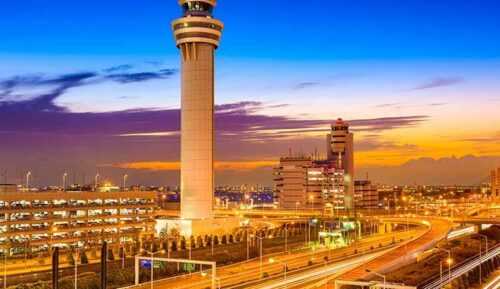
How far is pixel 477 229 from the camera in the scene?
15662 centimetres

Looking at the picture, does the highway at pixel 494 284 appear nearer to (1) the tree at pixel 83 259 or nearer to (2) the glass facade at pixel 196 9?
(1) the tree at pixel 83 259

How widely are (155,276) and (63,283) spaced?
1280cm

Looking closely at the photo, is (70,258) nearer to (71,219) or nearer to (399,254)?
(71,219)

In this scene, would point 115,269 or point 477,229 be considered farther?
point 477,229

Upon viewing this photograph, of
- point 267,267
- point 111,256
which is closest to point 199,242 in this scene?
point 111,256

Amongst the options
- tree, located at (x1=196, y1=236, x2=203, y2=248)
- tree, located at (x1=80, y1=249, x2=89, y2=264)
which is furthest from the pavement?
tree, located at (x1=80, y1=249, x2=89, y2=264)

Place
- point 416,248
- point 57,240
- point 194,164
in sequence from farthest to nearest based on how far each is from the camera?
point 194,164 → point 57,240 → point 416,248

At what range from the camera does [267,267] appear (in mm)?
88562

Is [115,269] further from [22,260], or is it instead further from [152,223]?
[152,223]

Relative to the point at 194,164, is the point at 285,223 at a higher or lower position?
lower

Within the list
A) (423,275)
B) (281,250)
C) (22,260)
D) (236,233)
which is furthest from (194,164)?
(423,275)

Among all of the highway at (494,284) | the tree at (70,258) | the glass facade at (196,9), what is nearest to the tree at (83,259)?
the tree at (70,258)

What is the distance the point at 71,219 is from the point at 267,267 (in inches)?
2016

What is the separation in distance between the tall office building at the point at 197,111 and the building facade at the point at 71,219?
13.6 meters
